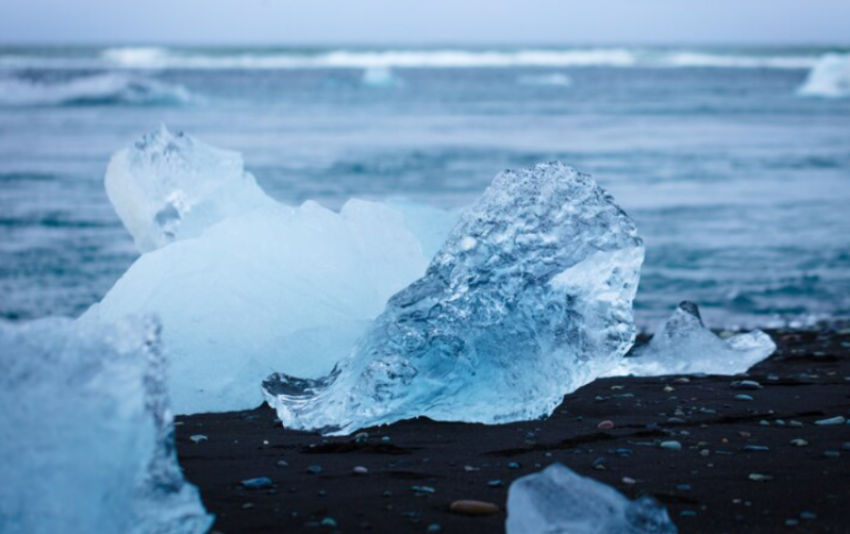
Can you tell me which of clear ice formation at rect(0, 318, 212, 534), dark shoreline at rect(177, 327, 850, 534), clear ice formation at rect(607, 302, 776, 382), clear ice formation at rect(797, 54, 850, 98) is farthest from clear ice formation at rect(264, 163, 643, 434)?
clear ice formation at rect(797, 54, 850, 98)

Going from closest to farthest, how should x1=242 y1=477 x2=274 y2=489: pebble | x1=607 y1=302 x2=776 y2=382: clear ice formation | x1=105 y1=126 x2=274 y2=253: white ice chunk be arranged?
1. x1=242 y1=477 x2=274 y2=489: pebble
2. x1=607 y1=302 x2=776 y2=382: clear ice formation
3. x1=105 y1=126 x2=274 y2=253: white ice chunk

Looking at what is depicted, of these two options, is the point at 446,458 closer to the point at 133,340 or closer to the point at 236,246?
the point at 133,340

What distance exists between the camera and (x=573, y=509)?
2.42 m

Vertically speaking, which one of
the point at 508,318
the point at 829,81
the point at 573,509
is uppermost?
the point at 829,81

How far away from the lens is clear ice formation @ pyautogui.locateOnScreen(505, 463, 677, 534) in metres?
2.39

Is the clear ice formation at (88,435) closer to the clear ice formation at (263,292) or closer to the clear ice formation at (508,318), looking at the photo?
the clear ice formation at (508,318)

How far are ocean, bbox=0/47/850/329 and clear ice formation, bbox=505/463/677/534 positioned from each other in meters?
4.62

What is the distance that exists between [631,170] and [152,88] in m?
21.7

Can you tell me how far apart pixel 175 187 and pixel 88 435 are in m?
3.19

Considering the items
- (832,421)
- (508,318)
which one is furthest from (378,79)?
(832,421)

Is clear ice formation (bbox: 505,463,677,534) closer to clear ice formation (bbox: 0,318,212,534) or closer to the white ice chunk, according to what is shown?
clear ice formation (bbox: 0,318,212,534)

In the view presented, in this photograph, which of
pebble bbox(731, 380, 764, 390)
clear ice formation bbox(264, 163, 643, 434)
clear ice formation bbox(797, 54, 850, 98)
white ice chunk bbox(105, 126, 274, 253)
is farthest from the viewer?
clear ice formation bbox(797, 54, 850, 98)

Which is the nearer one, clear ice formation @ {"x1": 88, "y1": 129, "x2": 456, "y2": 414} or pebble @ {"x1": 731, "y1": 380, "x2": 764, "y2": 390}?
clear ice formation @ {"x1": 88, "y1": 129, "x2": 456, "y2": 414}

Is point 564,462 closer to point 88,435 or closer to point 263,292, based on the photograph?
point 88,435
